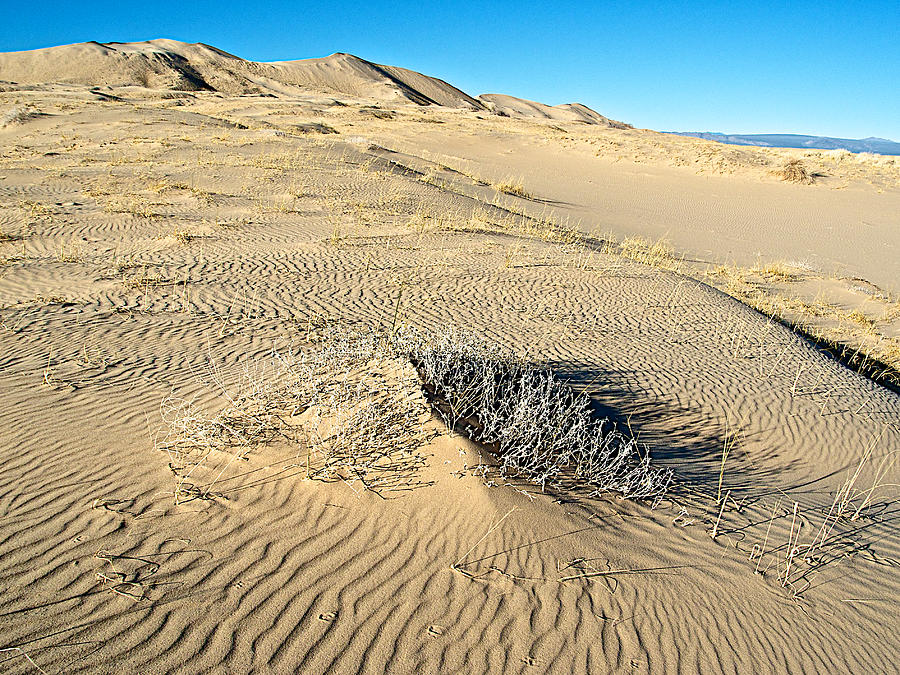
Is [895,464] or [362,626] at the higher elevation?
[362,626]

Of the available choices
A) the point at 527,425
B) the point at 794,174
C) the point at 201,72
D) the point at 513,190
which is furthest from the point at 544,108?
the point at 527,425

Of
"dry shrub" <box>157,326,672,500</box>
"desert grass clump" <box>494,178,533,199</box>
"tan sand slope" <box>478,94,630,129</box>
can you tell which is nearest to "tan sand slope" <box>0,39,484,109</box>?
"tan sand slope" <box>478,94,630,129</box>

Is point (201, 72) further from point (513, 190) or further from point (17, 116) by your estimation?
point (513, 190)

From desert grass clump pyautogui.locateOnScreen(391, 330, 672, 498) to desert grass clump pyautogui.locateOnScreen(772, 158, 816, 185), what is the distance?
3007 cm

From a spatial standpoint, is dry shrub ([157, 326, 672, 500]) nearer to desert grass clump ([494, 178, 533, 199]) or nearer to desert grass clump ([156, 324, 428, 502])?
desert grass clump ([156, 324, 428, 502])

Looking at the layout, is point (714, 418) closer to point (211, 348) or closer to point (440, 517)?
point (440, 517)

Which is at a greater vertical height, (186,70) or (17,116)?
(186,70)

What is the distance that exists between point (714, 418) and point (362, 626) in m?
4.67

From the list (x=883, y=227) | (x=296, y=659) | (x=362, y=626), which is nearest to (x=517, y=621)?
(x=362, y=626)

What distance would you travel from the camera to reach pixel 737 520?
13.6ft

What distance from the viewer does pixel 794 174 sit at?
2923 cm

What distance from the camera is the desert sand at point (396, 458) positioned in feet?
9.30

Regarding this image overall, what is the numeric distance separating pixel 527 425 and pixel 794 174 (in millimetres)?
31881

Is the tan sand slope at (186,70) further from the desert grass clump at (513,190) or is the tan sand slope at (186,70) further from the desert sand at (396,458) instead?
the desert sand at (396,458)
